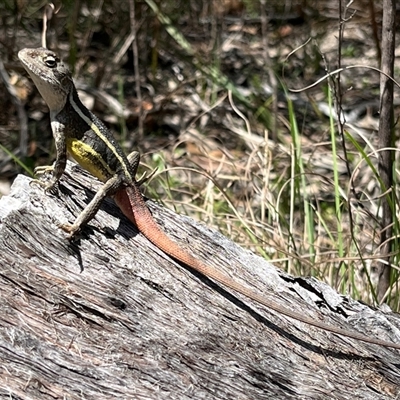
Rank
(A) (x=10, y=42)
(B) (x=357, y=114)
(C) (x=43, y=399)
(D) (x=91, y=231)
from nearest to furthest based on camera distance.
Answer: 1. (C) (x=43, y=399)
2. (D) (x=91, y=231)
3. (A) (x=10, y=42)
4. (B) (x=357, y=114)

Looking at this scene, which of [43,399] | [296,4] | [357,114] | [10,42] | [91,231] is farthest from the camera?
[296,4]

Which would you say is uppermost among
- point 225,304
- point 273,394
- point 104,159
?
point 104,159

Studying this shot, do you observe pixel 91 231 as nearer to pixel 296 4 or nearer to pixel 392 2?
pixel 392 2

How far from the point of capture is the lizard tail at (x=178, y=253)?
3.07 m

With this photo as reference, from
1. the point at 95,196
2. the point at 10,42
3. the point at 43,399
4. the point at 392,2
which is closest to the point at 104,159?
the point at 95,196

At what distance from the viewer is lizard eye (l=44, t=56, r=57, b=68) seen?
356cm

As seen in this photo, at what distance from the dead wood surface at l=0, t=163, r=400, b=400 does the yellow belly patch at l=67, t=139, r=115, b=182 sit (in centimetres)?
8

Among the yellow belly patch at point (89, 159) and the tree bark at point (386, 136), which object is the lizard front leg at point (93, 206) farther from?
the tree bark at point (386, 136)

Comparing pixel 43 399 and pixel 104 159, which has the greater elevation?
pixel 104 159

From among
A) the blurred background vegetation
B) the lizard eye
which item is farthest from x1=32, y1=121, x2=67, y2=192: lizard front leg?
the blurred background vegetation

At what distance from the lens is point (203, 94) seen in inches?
316

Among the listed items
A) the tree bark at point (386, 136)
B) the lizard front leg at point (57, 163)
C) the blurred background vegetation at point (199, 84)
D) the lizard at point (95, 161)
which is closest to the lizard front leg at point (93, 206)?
the lizard at point (95, 161)

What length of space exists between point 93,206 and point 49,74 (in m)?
0.77

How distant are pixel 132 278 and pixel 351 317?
3.49ft
